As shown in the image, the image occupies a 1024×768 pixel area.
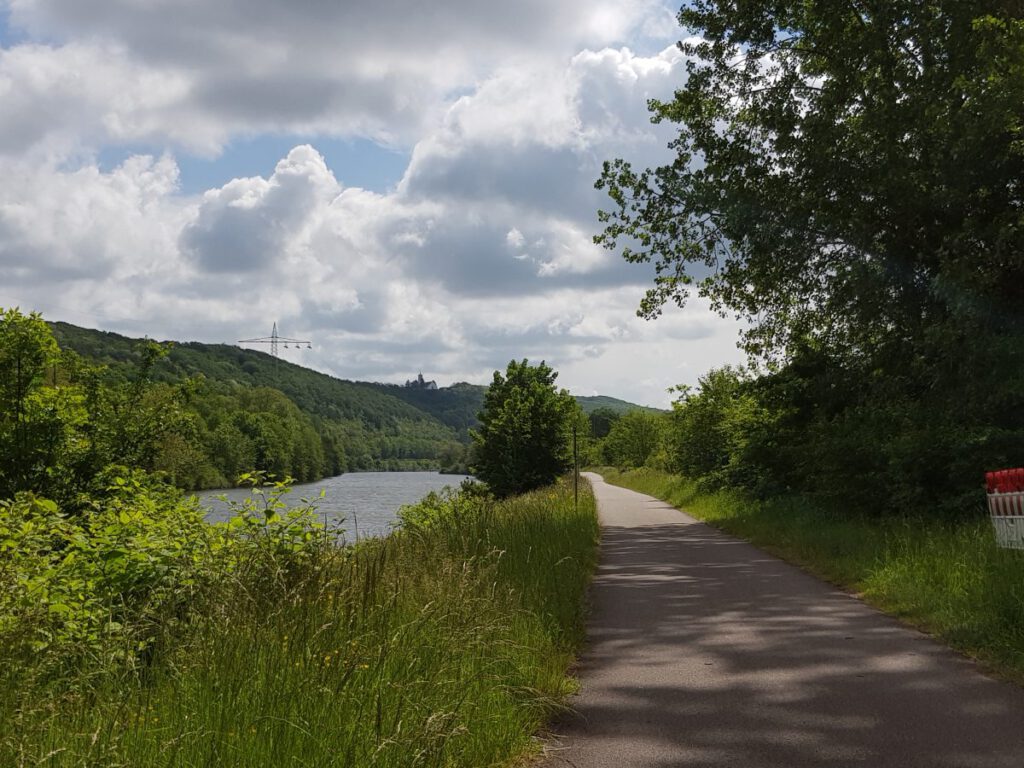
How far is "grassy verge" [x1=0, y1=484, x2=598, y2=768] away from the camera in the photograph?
3.53 meters

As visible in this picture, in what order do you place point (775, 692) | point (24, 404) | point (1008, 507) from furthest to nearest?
point (24, 404), point (1008, 507), point (775, 692)

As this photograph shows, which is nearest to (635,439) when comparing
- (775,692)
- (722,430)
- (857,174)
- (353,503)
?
(353,503)

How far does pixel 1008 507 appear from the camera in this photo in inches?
399

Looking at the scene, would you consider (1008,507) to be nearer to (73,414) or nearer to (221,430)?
(73,414)

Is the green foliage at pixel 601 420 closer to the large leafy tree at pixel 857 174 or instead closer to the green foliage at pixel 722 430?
the green foliage at pixel 722 430

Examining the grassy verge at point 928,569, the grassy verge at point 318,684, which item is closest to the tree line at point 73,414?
the grassy verge at point 318,684

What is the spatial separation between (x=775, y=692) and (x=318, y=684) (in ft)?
10.8

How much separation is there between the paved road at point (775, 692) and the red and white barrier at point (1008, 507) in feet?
6.79

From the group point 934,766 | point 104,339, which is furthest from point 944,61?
point 104,339

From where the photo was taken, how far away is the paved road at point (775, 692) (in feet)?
15.2

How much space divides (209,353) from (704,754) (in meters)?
205

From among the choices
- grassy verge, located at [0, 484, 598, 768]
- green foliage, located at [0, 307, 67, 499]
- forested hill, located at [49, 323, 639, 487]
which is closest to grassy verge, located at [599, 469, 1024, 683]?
grassy verge, located at [0, 484, 598, 768]

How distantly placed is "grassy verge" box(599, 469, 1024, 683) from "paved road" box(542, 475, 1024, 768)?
12.2 inches

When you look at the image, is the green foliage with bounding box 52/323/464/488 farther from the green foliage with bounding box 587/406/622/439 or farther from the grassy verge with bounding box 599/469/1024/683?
the green foliage with bounding box 587/406/622/439
